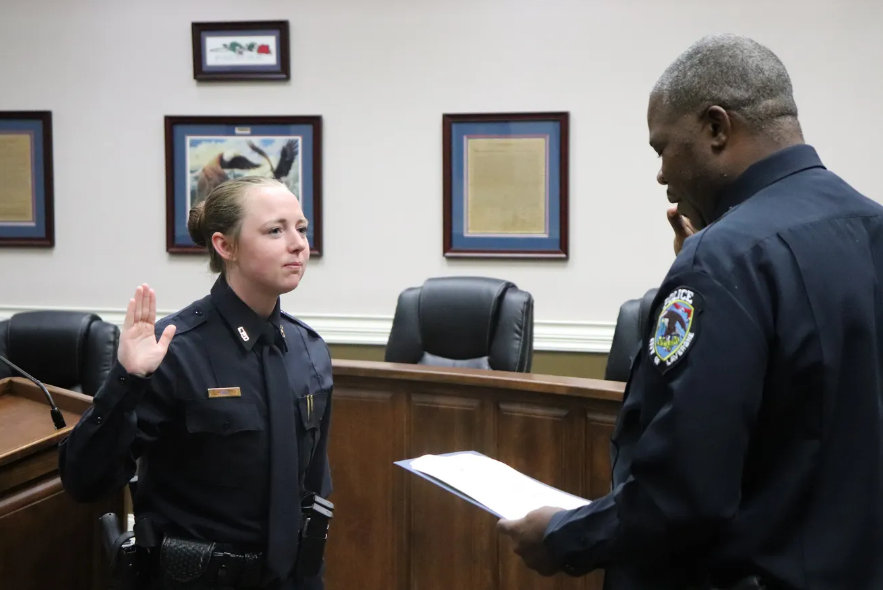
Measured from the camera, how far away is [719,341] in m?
1.01

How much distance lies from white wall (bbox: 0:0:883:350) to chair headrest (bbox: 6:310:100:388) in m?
1.18

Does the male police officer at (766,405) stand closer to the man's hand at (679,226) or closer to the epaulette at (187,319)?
the man's hand at (679,226)

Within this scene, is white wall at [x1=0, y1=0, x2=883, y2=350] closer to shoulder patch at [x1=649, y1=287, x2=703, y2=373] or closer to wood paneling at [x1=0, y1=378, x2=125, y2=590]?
wood paneling at [x1=0, y1=378, x2=125, y2=590]

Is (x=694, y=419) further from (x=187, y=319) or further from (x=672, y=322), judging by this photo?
(x=187, y=319)

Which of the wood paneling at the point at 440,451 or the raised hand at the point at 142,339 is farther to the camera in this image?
the wood paneling at the point at 440,451

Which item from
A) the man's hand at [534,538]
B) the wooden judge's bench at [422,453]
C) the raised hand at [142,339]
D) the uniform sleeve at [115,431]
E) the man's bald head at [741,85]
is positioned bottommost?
the wooden judge's bench at [422,453]

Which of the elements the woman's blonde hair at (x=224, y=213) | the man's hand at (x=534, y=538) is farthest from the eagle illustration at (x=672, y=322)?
the woman's blonde hair at (x=224, y=213)

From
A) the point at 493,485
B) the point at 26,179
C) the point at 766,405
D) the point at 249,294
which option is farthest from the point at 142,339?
the point at 26,179

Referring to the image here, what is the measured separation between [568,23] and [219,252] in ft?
10.2

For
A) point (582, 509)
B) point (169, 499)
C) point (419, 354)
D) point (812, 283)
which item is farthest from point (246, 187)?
point (419, 354)

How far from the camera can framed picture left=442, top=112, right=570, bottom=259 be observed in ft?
14.4

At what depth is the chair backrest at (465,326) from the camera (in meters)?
A: 3.27

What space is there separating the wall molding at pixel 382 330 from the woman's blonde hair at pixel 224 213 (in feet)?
9.08

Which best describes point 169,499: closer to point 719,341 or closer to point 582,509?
point 582,509
